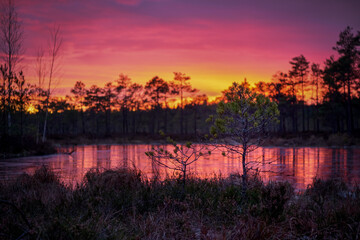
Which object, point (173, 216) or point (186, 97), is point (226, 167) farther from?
point (186, 97)

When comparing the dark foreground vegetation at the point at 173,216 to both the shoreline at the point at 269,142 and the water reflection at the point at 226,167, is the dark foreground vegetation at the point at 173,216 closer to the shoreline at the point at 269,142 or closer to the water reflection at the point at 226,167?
the water reflection at the point at 226,167

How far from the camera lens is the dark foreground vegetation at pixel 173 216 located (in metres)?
4.45

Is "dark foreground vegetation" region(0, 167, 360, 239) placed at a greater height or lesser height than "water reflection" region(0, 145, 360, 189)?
greater

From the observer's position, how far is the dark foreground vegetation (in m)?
4.45

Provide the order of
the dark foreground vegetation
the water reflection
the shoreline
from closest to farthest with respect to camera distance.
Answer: the dark foreground vegetation, the water reflection, the shoreline

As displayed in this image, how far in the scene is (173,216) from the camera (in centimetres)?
560

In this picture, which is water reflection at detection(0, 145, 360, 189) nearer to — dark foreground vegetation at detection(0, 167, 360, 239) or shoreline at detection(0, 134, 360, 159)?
dark foreground vegetation at detection(0, 167, 360, 239)

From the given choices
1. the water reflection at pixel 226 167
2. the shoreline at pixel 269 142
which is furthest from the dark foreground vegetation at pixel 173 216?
the shoreline at pixel 269 142

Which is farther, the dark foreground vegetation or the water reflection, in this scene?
the water reflection

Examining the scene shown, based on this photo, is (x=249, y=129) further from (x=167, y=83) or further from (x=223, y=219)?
(x=167, y=83)

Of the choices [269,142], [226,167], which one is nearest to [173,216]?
[226,167]

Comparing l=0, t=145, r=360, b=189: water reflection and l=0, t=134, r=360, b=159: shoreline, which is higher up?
l=0, t=134, r=360, b=159: shoreline

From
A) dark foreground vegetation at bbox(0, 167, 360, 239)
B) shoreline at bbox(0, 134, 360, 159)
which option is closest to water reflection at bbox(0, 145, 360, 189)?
dark foreground vegetation at bbox(0, 167, 360, 239)

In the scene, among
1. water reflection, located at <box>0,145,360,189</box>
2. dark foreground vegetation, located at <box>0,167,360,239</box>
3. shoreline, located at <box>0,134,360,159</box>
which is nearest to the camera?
dark foreground vegetation, located at <box>0,167,360,239</box>
